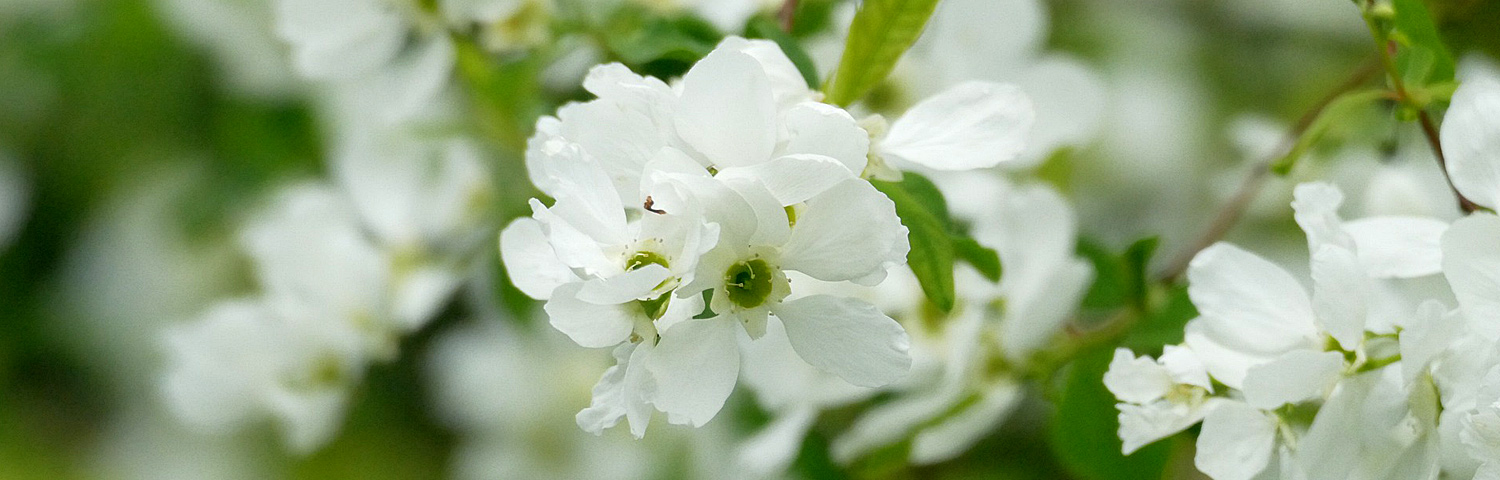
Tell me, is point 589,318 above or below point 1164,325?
above

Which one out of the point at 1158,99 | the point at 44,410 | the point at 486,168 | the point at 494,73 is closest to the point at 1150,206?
the point at 1158,99

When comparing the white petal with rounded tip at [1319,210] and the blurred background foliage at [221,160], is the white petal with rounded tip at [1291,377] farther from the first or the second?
the blurred background foliage at [221,160]

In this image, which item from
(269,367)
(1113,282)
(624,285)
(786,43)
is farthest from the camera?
(269,367)

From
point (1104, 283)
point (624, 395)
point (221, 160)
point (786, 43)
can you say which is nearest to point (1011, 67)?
point (1104, 283)

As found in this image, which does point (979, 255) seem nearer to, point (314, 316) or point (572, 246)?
point (572, 246)

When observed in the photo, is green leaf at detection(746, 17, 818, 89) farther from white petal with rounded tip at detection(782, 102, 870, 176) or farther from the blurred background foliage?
the blurred background foliage

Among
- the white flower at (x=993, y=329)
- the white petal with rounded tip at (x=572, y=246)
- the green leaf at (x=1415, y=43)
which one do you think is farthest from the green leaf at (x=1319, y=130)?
the white petal with rounded tip at (x=572, y=246)
